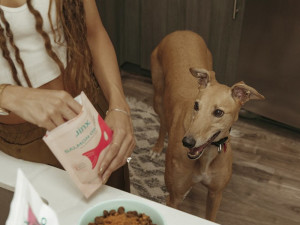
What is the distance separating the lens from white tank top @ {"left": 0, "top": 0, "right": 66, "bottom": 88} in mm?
969

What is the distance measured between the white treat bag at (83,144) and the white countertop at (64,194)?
36mm

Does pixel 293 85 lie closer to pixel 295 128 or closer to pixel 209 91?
pixel 295 128

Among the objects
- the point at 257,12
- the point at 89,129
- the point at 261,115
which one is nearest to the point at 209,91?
the point at 89,129

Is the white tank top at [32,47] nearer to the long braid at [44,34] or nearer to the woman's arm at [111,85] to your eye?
the long braid at [44,34]

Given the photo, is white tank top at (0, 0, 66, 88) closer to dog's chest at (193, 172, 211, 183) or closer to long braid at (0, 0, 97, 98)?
long braid at (0, 0, 97, 98)

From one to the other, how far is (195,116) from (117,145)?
67 cm

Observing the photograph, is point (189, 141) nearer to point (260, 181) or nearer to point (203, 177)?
point (203, 177)

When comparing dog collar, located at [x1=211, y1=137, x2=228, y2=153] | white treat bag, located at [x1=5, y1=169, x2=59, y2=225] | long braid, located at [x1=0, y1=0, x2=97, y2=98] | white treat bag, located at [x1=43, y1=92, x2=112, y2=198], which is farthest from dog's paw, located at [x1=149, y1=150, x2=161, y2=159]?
white treat bag, located at [x1=5, y1=169, x2=59, y2=225]

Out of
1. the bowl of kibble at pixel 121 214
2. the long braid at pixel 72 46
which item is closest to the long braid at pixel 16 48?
the long braid at pixel 72 46

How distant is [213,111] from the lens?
4.86 ft

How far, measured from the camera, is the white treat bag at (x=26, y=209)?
1.57 feet

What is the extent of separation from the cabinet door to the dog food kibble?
1926 mm

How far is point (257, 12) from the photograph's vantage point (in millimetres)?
2459

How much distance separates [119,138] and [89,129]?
17 cm
